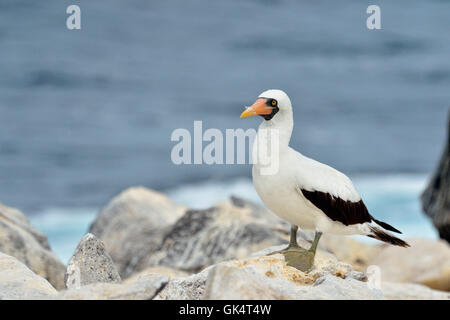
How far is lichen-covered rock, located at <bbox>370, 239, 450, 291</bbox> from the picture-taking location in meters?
11.1

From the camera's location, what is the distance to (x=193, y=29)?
32562 mm

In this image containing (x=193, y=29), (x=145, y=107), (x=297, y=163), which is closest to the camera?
(x=297, y=163)

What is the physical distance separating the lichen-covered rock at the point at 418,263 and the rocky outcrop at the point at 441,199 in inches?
46.8

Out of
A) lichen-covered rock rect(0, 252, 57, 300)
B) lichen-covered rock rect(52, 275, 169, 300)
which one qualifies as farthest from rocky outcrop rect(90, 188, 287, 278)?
lichen-covered rock rect(52, 275, 169, 300)

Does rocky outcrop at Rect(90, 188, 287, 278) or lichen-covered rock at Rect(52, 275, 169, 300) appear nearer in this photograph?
lichen-covered rock at Rect(52, 275, 169, 300)

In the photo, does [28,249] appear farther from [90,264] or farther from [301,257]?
[301,257]

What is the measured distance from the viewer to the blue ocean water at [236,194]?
18.6 metres

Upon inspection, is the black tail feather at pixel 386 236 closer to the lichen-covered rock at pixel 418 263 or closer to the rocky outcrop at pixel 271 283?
the rocky outcrop at pixel 271 283

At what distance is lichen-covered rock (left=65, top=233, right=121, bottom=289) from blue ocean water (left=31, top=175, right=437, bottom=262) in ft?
34.7

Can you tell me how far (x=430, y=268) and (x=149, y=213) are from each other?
4364 mm

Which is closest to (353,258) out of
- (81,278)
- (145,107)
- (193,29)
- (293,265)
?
(293,265)

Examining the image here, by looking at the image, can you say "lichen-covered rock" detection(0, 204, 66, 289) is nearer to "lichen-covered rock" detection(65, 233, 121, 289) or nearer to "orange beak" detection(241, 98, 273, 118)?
"lichen-covered rock" detection(65, 233, 121, 289)

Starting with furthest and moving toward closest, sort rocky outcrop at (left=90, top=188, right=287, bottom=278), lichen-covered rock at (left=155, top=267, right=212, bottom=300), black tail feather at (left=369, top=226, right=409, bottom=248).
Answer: rocky outcrop at (left=90, top=188, right=287, bottom=278) → black tail feather at (left=369, top=226, right=409, bottom=248) → lichen-covered rock at (left=155, top=267, right=212, bottom=300)

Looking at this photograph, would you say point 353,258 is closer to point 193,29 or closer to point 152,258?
point 152,258
